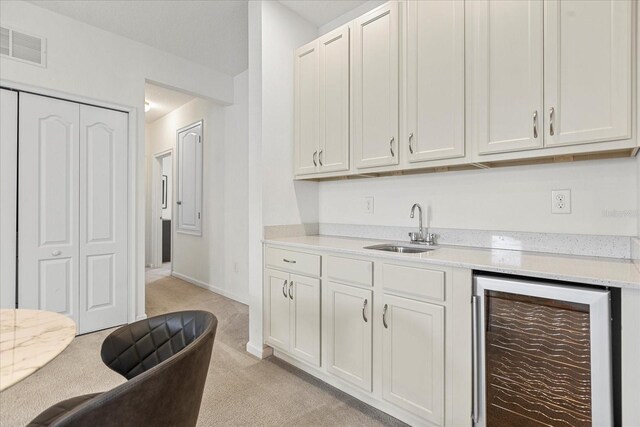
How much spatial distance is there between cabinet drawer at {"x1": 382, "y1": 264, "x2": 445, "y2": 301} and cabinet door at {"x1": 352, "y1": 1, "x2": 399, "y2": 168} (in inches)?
29.5

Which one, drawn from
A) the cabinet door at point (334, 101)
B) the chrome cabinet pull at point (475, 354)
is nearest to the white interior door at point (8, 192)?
the cabinet door at point (334, 101)

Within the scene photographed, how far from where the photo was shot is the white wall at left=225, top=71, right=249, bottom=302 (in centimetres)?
394

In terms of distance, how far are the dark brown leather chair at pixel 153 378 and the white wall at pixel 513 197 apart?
1.64 m

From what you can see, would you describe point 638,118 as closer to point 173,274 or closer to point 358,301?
point 358,301

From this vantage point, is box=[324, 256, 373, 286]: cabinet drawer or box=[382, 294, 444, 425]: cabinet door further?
box=[324, 256, 373, 286]: cabinet drawer

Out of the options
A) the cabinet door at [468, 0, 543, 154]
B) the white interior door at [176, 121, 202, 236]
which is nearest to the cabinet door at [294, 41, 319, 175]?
the cabinet door at [468, 0, 543, 154]

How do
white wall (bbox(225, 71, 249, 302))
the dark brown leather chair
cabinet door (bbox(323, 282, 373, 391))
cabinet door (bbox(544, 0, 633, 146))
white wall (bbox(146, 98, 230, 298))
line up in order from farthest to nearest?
white wall (bbox(146, 98, 230, 298)) < white wall (bbox(225, 71, 249, 302)) < cabinet door (bbox(323, 282, 373, 391)) < cabinet door (bbox(544, 0, 633, 146)) < the dark brown leather chair

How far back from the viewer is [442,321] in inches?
59.6

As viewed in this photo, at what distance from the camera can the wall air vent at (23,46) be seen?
101 inches

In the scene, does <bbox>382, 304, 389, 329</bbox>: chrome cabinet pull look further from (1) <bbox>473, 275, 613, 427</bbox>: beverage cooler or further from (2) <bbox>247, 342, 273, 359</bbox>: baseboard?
(2) <bbox>247, 342, 273, 359</bbox>: baseboard

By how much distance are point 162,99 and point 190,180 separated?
122cm

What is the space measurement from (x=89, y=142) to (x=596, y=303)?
3.72m

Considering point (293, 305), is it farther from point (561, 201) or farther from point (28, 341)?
point (561, 201)

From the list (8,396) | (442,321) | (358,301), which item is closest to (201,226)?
(8,396)
